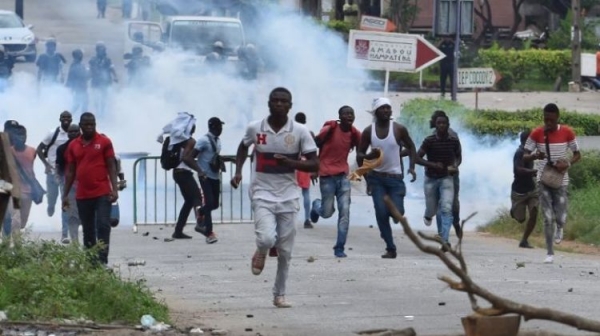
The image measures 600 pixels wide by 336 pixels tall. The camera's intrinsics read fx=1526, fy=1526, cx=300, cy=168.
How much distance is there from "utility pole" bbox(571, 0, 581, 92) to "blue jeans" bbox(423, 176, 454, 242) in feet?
76.4

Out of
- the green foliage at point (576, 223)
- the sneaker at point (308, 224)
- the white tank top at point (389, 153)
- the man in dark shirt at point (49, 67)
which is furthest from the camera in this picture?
the man in dark shirt at point (49, 67)

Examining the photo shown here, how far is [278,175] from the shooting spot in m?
11.6

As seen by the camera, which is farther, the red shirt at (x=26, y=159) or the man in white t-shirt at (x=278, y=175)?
the red shirt at (x=26, y=159)

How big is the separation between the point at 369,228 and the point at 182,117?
3.42m

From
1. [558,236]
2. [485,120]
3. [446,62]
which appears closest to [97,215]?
[558,236]

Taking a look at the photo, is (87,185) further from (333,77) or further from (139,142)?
(333,77)

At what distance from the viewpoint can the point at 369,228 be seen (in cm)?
1967

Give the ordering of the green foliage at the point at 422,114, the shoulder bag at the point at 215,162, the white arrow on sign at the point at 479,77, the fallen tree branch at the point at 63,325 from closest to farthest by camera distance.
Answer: the fallen tree branch at the point at 63,325, the shoulder bag at the point at 215,162, the green foliage at the point at 422,114, the white arrow on sign at the point at 479,77

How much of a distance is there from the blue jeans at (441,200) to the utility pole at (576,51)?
76.4 ft

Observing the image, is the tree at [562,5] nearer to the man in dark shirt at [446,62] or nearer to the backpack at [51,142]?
the man in dark shirt at [446,62]

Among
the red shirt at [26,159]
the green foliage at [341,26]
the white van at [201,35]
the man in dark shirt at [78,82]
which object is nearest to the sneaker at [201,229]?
the red shirt at [26,159]

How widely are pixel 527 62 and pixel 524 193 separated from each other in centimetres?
2409

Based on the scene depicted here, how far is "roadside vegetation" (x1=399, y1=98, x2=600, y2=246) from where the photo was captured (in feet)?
59.5

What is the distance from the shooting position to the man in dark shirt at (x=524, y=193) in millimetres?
16953
